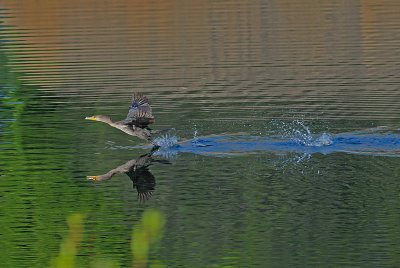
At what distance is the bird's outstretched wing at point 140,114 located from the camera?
21.1 meters

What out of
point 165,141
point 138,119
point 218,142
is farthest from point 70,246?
point 165,141

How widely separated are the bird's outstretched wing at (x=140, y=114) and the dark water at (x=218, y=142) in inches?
26.0

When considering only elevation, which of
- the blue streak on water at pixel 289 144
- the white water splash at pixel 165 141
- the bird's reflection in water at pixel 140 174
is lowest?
the bird's reflection in water at pixel 140 174

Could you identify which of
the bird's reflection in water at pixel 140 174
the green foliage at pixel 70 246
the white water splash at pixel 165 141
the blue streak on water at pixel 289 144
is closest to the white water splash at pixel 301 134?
the blue streak on water at pixel 289 144

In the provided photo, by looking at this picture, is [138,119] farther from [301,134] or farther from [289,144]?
[301,134]

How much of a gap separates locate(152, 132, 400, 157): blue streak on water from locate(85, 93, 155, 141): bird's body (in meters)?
0.60

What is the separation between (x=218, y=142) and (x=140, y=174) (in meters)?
2.28

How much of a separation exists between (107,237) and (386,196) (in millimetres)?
4352

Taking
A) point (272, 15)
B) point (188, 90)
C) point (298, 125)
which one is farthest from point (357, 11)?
point (298, 125)

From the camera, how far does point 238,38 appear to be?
125 feet

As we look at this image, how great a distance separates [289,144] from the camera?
2167 centimetres

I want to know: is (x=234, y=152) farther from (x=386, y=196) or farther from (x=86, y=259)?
(x=86, y=259)

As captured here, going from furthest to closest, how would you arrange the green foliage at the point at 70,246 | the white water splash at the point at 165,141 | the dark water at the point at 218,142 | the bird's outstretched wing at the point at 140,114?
1. the white water splash at the point at 165,141
2. the bird's outstretched wing at the point at 140,114
3. the dark water at the point at 218,142
4. the green foliage at the point at 70,246

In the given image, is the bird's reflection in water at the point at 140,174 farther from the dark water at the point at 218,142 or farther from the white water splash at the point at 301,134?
the white water splash at the point at 301,134
